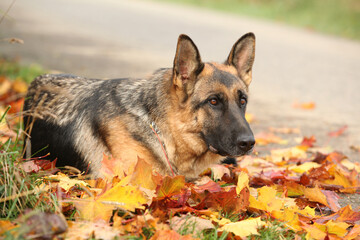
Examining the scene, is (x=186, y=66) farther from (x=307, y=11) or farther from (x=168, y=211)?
(x=307, y=11)

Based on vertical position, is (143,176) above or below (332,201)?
above

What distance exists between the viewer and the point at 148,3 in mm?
22531

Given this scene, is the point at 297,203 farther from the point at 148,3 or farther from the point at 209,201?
the point at 148,3

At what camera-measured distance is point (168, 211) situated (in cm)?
273

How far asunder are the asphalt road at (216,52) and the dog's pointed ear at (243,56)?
6.46 ft

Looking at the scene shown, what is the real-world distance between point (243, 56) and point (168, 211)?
5.79ft

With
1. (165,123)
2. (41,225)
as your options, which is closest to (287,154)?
(165,123)

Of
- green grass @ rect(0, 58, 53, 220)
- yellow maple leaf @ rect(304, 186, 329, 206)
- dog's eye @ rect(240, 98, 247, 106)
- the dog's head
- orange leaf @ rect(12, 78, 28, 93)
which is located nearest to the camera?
green grass @ rect(0, 58, 53, 220)

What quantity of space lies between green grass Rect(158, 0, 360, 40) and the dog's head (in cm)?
1298

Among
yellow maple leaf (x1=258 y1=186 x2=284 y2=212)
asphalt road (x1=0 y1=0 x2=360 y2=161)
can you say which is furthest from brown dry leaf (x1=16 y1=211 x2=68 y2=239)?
asphalt road (x1=0 y1=0 x2=360 y2=161)

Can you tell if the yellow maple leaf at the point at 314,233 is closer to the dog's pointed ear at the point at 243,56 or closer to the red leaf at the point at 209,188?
the red leaf at the point at 209,188

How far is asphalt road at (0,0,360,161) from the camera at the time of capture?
7.26 m

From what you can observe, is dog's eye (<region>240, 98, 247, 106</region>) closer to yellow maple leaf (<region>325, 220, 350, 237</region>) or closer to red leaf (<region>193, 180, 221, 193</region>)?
red leaf (<region>193, 180, 221, 193</region>)

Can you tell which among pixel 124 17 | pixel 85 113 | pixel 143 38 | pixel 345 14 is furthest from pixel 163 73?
pixel 345 14
